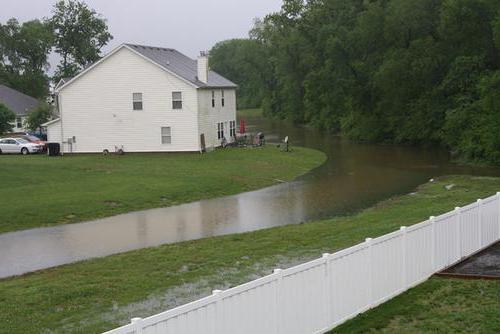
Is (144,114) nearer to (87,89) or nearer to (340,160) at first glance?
(87,89)

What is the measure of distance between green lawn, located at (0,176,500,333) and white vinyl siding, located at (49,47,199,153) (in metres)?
24.9

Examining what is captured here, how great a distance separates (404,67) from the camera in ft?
180

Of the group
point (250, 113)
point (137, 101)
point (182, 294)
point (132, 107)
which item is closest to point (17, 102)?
point (132, 107)

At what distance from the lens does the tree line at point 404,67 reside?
154 feet

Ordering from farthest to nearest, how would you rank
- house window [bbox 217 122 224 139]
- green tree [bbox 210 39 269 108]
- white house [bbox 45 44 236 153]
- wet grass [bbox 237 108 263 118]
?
wet grass [bbox 237 108 263 118] → green tree [bbox 210 39 269 108] → house window [bbox 217 122 224 139] → white house [bbox 45 44 236 153]

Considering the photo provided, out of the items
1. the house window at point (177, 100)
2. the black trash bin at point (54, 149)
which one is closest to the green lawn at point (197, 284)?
the house window at point (177, 100)

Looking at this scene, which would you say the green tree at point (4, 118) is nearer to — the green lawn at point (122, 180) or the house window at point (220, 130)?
the green lawn at point (122, 180)

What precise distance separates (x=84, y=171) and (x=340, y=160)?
61.3 feet

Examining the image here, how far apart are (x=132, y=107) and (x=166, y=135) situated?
290 cm

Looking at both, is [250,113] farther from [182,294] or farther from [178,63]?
[182,294]

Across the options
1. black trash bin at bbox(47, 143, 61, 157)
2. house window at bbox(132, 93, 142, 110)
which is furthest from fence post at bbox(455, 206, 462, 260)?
black trash bin at bbox(47, 143, 61, 157)

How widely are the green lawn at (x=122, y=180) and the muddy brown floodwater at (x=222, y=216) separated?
115 centimetres

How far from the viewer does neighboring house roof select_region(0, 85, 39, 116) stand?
77.0 m

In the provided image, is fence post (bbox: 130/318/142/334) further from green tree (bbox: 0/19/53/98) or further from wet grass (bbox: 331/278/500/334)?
green tree (bbox: 0/19/53/98)
